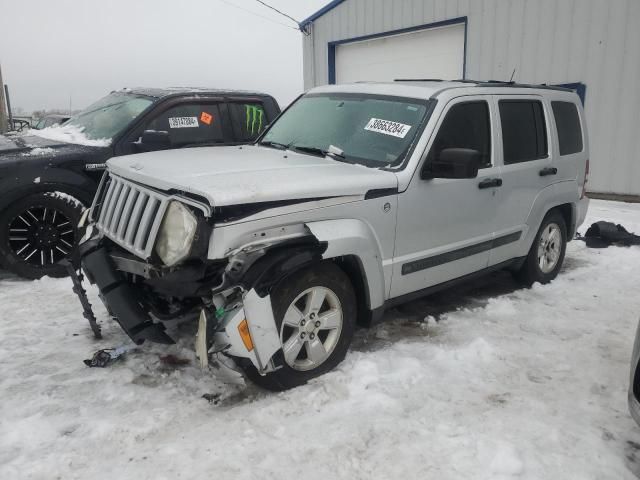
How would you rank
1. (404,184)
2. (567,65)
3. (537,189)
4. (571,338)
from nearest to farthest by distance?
(404,184) < (571,338) < (537,189) < (567,65)

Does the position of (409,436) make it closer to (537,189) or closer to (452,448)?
(452,448)

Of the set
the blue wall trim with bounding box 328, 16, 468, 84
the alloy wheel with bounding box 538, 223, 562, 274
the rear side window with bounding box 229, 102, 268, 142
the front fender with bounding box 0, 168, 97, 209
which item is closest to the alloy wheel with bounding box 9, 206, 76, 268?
the front fender with bounding box 0, 168, 97, 209

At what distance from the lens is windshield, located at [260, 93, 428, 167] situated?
3.72m

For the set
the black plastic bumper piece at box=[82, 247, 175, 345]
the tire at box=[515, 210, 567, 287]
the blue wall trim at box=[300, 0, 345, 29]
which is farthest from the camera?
the blue wall trim at box=[300, 0, 345, 29]

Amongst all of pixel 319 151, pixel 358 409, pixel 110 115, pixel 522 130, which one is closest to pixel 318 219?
pixel 319 151

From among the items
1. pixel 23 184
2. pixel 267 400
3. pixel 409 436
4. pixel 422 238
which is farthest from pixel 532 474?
pixel 23 184

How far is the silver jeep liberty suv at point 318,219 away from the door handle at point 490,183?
0.01 metres

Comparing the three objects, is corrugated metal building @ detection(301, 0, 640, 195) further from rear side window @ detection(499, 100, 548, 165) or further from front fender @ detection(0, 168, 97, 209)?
front fender @ detection(0, 168, 97, 209)

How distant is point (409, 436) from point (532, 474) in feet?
1.95

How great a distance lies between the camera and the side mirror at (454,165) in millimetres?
3412

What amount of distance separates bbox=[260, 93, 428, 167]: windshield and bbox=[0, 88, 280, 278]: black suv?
1.48m

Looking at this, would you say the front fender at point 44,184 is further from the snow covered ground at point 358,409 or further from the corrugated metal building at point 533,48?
the corrugated metal building at point 533,48

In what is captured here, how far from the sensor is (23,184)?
4.86 m

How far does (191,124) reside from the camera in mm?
5785
